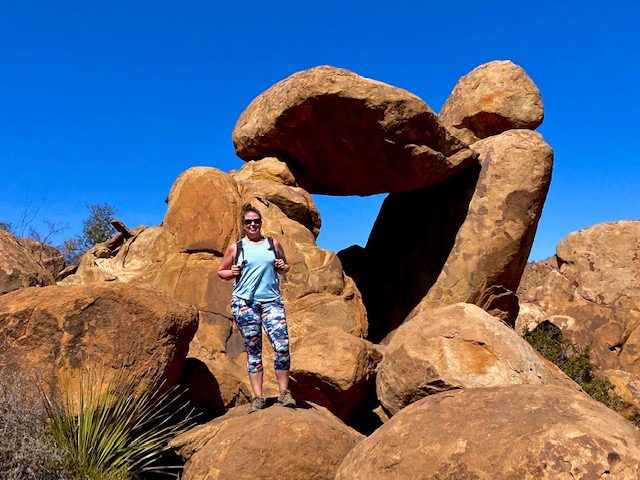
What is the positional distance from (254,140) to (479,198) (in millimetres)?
4191

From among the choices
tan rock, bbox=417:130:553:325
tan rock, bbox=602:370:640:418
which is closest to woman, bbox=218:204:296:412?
tan rock, bbox=417:130:553:325

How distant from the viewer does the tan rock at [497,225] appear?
11852mm

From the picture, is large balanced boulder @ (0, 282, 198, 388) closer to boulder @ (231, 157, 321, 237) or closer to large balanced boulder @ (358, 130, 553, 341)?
boulder @ (231, 157, 321, 237)

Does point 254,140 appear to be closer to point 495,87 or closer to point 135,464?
point 495,87

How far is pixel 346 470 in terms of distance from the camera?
4438 millimetres

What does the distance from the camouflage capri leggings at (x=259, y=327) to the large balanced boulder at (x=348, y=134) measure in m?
5.53

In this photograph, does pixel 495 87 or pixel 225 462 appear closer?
pixel 225 462

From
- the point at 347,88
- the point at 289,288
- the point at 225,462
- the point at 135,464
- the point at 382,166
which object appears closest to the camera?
the point at 225,462

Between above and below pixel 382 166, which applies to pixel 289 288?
below

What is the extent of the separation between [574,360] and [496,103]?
212 inches

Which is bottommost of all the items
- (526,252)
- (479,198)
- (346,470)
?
(346,470)

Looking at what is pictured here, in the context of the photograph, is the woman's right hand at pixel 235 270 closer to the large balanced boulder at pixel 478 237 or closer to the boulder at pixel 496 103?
the large balanced boulder at pixel 478 237

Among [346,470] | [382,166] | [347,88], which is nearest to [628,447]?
[346,470]

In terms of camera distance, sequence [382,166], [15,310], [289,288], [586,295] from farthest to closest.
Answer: [586,295] → [382,166] → [289,288] → [15,310]
